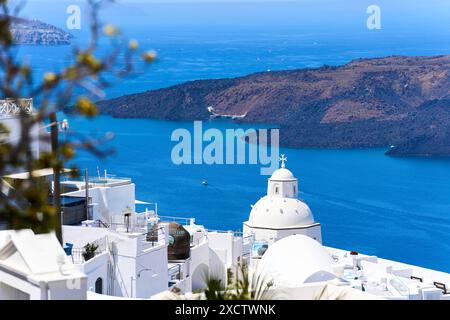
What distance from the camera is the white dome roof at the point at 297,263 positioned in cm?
1456

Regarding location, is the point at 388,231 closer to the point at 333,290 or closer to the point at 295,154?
the point at 295,154

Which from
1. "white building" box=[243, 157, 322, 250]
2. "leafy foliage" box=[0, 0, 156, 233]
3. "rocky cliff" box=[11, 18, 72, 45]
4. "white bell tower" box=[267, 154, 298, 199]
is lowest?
"white building" box=[243, 157, 322, 250]

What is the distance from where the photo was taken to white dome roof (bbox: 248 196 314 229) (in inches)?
926

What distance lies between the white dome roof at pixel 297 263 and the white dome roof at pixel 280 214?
696cm

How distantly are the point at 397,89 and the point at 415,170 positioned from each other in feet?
79.1

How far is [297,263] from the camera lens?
49.7ft

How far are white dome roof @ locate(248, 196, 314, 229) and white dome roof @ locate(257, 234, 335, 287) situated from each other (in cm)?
696

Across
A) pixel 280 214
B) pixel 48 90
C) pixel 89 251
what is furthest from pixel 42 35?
pixel 48 90

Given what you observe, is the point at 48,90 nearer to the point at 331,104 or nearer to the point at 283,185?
the point at 283,185

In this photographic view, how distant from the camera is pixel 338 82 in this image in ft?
312

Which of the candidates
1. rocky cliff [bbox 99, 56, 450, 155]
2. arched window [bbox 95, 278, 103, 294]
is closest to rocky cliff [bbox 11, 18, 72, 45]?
rocky cliff [bbox 99, 56, 450, 155]

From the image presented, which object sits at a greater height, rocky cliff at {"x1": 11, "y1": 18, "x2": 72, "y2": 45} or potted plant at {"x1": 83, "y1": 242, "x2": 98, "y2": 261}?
rocky cliff at {"x1": 11, "y1": 18, "x2": 72, "y2": 45}

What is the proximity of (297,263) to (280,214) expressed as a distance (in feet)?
27.8

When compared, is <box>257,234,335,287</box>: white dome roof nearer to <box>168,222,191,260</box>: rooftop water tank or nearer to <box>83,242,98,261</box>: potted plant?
<box>168,222,191,260</box>: rooftop water tank
